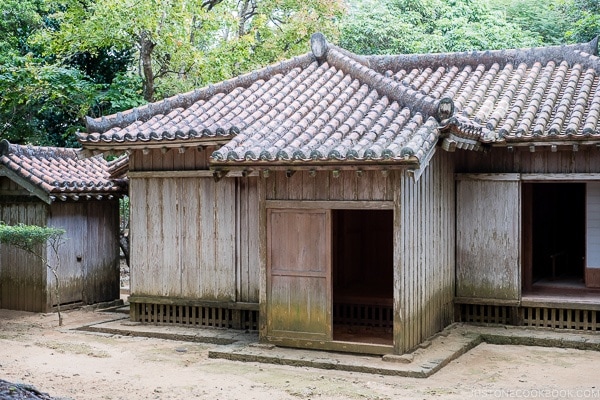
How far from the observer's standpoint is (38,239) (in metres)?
13.0

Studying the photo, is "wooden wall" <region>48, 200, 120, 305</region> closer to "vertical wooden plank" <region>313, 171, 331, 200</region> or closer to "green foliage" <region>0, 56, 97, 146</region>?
"green foliage" <region>0, 56, 97, 146</region>

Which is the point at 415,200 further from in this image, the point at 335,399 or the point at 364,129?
the point at 335,399

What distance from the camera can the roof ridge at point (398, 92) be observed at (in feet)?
34.1

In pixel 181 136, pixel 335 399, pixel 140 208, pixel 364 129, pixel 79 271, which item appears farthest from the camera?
pixel 79 271

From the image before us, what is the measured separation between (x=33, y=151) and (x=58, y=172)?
0.84 m

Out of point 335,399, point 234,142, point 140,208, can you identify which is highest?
point 234,142

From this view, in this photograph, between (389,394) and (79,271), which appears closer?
(389,394)

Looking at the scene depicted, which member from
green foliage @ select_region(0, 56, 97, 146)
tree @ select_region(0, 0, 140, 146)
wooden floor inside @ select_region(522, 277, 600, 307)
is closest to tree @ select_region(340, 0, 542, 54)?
tree @ select_region(0, 0, 140, 146)

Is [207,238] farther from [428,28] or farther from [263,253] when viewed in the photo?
[428,28]

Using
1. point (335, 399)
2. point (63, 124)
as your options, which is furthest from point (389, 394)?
point (63, 124)

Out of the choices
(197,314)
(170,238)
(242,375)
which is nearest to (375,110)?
(170,238)

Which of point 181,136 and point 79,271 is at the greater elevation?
point 181,136

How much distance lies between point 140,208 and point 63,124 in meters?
11.5

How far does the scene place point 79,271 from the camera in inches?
608
